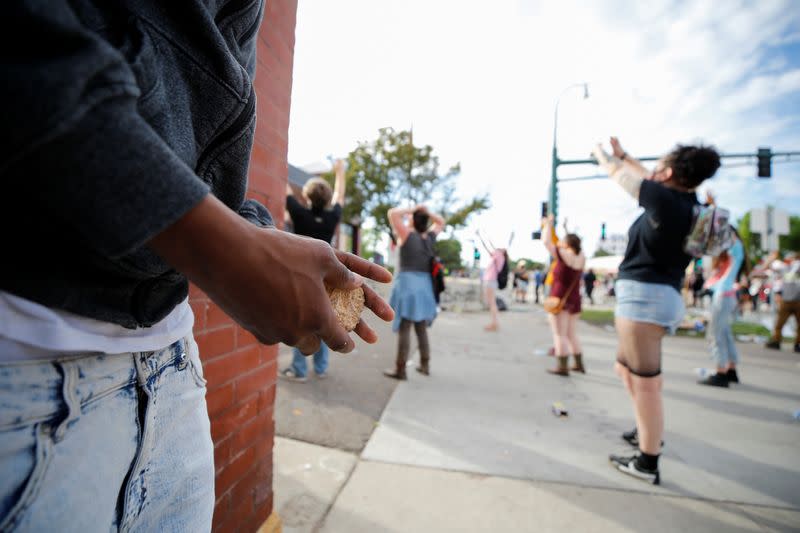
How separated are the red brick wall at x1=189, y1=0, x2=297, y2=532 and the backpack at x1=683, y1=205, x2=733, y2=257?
2500 millimetres

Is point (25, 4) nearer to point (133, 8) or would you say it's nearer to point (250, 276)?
point (133, 8)

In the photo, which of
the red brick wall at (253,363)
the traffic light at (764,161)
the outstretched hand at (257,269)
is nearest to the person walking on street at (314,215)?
the red brick wall at (253,363)

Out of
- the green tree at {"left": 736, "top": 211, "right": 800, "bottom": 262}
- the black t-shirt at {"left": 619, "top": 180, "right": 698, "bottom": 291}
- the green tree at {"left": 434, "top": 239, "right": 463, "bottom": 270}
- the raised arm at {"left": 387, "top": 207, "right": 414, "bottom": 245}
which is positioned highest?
the green tree at {"left": 736, "top": 211, "right": 800, "bottom": 262}

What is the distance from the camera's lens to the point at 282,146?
184cm

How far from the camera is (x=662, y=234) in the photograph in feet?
8.07

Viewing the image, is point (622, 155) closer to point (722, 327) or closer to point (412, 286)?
point (412, 286)

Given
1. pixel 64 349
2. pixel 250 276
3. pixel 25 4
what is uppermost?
pixel 25 4

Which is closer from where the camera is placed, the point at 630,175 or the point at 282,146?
the point at 282,146

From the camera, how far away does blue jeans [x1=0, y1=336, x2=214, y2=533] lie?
50cm

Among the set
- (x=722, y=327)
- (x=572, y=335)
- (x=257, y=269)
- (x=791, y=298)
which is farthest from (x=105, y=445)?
(x=791, y=298)

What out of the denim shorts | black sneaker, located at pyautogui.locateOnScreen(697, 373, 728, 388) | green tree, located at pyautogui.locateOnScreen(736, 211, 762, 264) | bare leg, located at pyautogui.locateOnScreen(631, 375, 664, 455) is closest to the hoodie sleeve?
the denim shorts

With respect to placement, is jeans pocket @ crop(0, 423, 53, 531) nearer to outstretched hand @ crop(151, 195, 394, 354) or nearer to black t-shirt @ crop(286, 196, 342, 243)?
outstretched hand @ crop(151, 195, 394, 354)

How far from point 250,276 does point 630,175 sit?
273 cm

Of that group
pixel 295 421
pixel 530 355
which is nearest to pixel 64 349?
pixel 295 421
